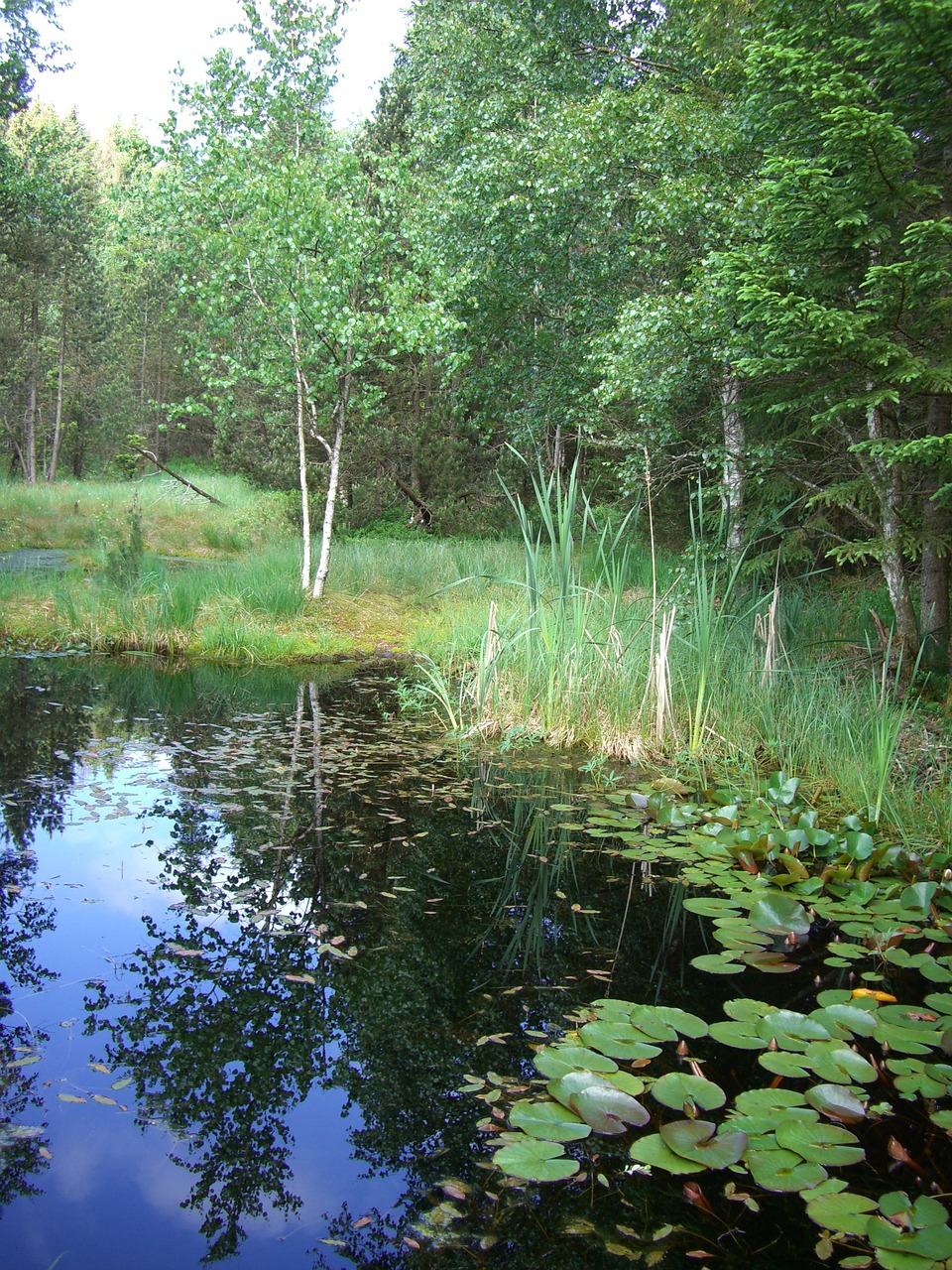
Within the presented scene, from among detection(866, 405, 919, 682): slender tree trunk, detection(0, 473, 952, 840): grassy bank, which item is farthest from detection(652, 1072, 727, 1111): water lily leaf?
detection(866, 405, 919, 682): slender tree trunk

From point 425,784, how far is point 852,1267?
302cm

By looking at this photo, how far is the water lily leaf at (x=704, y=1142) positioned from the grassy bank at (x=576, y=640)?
215 cm

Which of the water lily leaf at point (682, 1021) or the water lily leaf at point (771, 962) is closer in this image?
the water lily leaf at point (682, 1021)

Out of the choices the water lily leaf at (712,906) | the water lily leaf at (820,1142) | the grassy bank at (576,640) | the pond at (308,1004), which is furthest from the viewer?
the grassy bank at (576,640)

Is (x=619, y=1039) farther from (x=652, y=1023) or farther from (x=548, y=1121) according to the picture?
(x=548, y=1121)

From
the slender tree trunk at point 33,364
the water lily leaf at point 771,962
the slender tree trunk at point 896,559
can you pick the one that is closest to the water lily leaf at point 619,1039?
the water lily leaf at point 771,962

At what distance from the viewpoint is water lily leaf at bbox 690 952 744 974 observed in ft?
7.87

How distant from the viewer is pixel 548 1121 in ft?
5.62

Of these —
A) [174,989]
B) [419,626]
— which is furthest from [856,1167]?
[419,626]

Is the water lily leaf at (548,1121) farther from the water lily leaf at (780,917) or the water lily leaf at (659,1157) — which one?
the water lily leaf at (780,917)

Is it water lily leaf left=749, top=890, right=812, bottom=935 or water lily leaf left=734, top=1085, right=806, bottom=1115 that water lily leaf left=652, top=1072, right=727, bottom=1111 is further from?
water lily leaf left=749, top=890, right=812, bottom=935

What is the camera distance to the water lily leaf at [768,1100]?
1.75m

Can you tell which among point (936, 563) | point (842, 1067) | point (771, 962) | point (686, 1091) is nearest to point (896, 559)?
point (936, 563)

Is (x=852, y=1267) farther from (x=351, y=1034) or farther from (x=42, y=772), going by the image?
(x=42, y=772)
